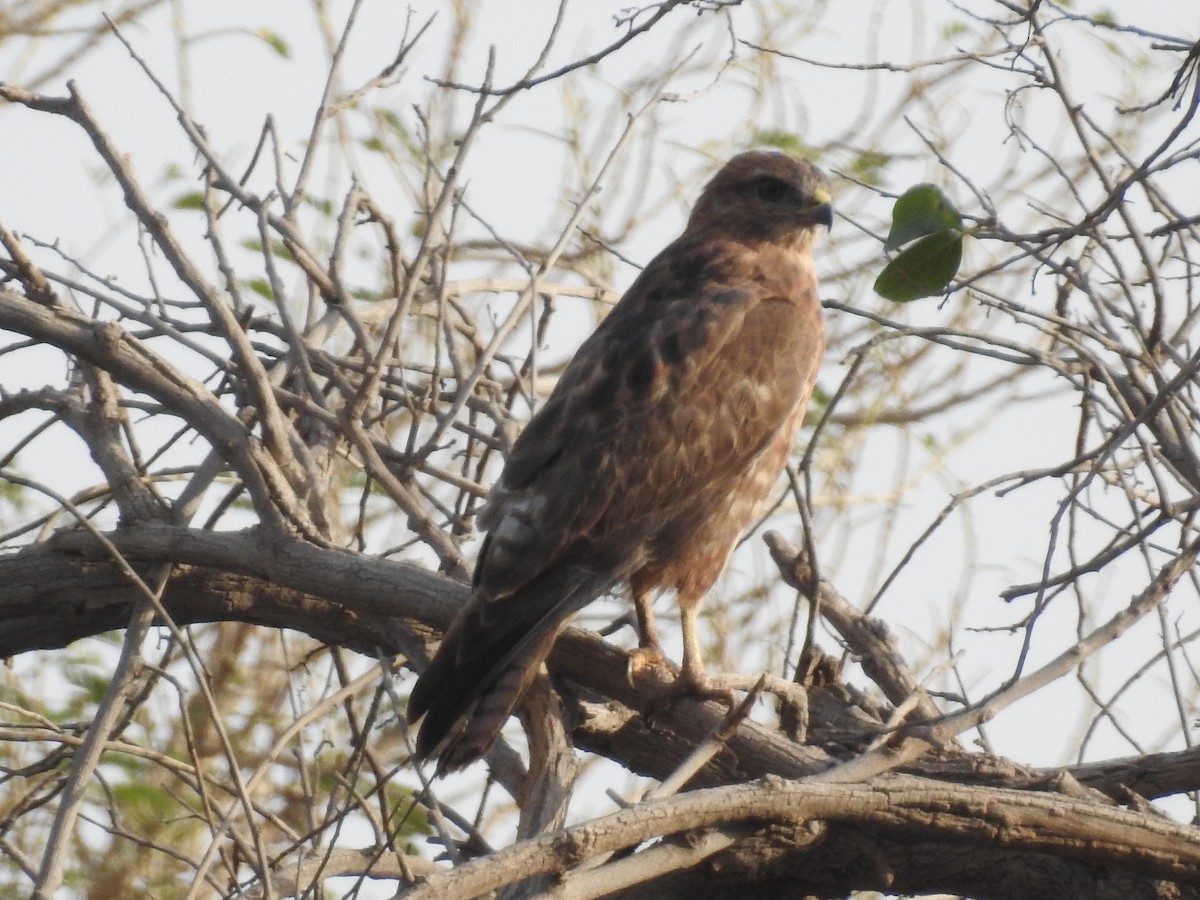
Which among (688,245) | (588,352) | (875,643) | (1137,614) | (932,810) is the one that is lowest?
(932,810)

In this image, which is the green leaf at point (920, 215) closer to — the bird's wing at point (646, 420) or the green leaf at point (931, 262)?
the green leaf at point (931, 262)

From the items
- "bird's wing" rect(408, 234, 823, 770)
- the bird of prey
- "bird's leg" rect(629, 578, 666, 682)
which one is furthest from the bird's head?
"bird's leg" rect(629, 578, 666, 682)

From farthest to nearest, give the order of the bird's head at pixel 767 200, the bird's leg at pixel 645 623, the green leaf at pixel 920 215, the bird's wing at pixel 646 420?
the bird's head at pixel 767 200 → the bird's leg at pixel 645 623 → the bird's wing at pixel 646 420 → the green leaf at pixel 920 215

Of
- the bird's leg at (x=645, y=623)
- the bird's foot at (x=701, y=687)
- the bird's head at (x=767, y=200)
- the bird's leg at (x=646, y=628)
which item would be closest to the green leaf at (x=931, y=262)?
the bird's foot at (x=701, y=687)

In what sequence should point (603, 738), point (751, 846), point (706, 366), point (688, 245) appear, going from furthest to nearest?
point (688, 245) → point (706, 366) → point (603, 738) → point (751, 846)

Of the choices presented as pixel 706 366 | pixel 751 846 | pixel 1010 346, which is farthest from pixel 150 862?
pixel 1010 346

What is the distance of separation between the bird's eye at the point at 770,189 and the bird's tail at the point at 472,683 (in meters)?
Result: 2.02

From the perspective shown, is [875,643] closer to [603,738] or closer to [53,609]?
[603,738]

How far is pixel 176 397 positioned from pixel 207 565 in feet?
1.39

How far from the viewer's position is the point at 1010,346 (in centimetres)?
353

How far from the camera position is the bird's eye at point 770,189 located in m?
5.23

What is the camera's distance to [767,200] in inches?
206

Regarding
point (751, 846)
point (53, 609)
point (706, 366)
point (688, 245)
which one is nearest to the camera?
point (751, 846)

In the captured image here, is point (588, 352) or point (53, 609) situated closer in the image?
point (53, 609)
